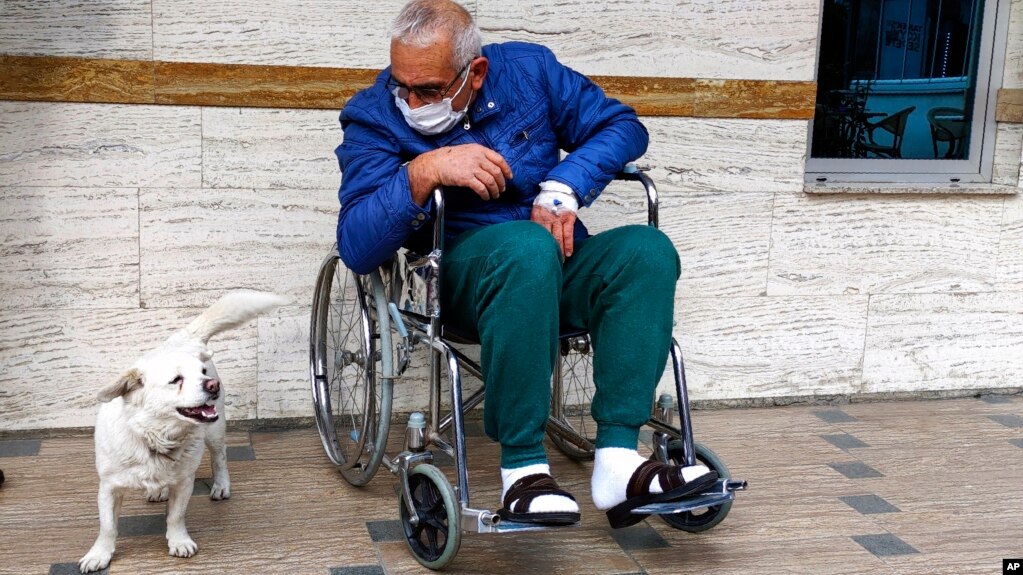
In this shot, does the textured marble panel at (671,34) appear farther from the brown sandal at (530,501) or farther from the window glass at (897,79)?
the brown sandal at (530,501)

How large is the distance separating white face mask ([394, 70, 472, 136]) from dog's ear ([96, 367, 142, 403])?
87 cm

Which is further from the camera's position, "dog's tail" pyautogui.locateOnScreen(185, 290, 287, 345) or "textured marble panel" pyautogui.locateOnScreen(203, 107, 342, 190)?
"textured marble panel" pyautogui.locateOnScreen(203, 107, 342, 190)

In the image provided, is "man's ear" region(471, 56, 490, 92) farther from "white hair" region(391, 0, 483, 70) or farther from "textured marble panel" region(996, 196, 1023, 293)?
"textured marble panel" region(996, 196, 1023, 293)

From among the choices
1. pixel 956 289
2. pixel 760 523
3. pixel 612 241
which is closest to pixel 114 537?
pixel 612 241

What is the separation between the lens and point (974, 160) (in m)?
4.09

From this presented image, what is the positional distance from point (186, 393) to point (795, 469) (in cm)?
180

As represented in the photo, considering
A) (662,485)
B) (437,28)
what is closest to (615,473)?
(662,485)

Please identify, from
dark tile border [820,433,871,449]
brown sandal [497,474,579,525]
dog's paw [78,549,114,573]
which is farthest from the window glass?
dog's paw [78,549,114,573]

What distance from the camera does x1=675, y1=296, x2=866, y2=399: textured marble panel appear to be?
3.85m

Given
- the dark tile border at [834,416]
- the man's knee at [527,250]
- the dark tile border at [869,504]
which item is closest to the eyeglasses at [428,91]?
the man's knee at [527,250]

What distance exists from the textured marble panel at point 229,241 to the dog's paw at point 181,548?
3.37 feet

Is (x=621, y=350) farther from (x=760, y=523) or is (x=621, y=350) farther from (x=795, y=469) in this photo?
(x=795, y=469)

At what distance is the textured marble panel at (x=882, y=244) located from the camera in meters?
3.85

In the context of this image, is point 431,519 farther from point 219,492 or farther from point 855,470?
point 855,470
